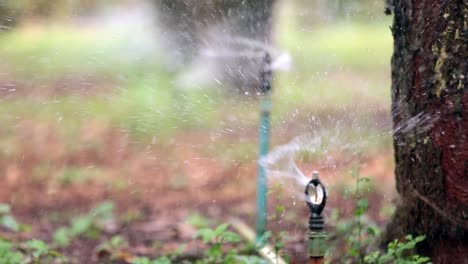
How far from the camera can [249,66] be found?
18.5 feet

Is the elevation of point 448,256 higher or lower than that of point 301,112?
higher

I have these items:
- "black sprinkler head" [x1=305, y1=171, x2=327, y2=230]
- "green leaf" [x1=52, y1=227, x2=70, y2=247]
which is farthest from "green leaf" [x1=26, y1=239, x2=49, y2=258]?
"black sprinkler head" [x1=305, y1=171, x2=327, y2=230]

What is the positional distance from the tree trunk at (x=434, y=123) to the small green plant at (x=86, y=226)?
1773mm

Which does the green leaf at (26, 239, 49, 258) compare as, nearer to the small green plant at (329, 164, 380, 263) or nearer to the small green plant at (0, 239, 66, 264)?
the small green plant at (0, 239, 66, 264)

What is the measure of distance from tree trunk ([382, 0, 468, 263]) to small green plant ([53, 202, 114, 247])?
1.77 m

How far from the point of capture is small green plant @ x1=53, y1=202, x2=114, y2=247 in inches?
159

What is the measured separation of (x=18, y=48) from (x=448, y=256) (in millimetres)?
5766

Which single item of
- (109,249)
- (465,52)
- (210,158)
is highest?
(465,52)

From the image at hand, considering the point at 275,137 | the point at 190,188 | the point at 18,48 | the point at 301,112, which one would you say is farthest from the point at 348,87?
the point at 18,48

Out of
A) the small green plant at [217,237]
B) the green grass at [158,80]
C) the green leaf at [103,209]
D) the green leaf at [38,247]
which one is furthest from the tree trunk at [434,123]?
the green grass at [158,80]

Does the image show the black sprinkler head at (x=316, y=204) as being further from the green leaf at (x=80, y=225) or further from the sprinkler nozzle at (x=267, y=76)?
the green leaf at (x=80, y=225)

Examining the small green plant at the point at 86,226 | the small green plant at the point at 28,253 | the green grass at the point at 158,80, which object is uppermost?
the small green plant at the point at 28,253

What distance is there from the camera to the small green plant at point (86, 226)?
13.3ft

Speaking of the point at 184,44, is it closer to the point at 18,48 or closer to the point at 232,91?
the point at 232,91
